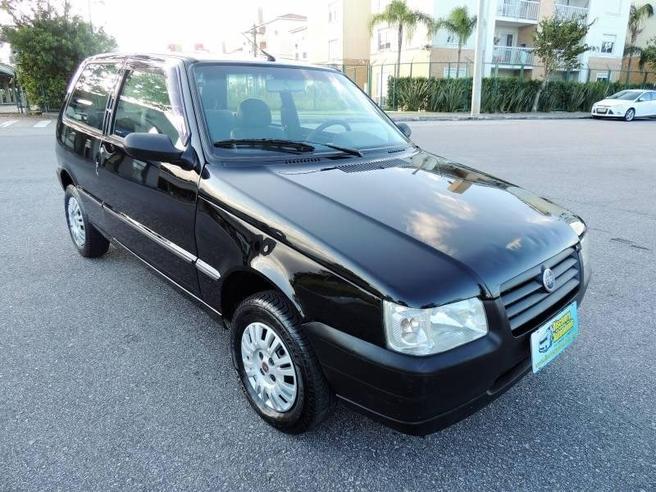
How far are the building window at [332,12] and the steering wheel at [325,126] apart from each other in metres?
40.7

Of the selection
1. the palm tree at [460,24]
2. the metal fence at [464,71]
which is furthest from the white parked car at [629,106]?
the palm tree at [460,24]

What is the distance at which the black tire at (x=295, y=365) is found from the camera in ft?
6.79

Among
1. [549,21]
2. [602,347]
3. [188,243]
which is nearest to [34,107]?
[188,243]

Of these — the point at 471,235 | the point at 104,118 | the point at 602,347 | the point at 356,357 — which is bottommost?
the point at 602,347

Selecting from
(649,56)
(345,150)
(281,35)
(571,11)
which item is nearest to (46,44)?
(345,150)

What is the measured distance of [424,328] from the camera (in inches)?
70.1

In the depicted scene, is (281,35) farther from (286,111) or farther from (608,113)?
(286,111)

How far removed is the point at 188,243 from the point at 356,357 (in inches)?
51.8

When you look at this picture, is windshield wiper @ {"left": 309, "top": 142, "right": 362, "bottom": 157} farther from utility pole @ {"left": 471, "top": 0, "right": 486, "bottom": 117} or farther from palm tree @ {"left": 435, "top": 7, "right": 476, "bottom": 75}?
palm tree @ {"left": 435, "top": 7, "right": 476, "bottom": 75}

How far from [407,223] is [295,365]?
0.79 metres

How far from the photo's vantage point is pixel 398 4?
94.3 ft

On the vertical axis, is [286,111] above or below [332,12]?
below

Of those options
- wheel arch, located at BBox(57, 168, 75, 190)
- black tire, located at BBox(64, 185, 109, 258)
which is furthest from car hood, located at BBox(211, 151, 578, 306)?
wheel arch, located at BBox(57, 168, 75, 190)

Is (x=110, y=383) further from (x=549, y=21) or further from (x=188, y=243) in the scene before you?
(x=549, y=21)
